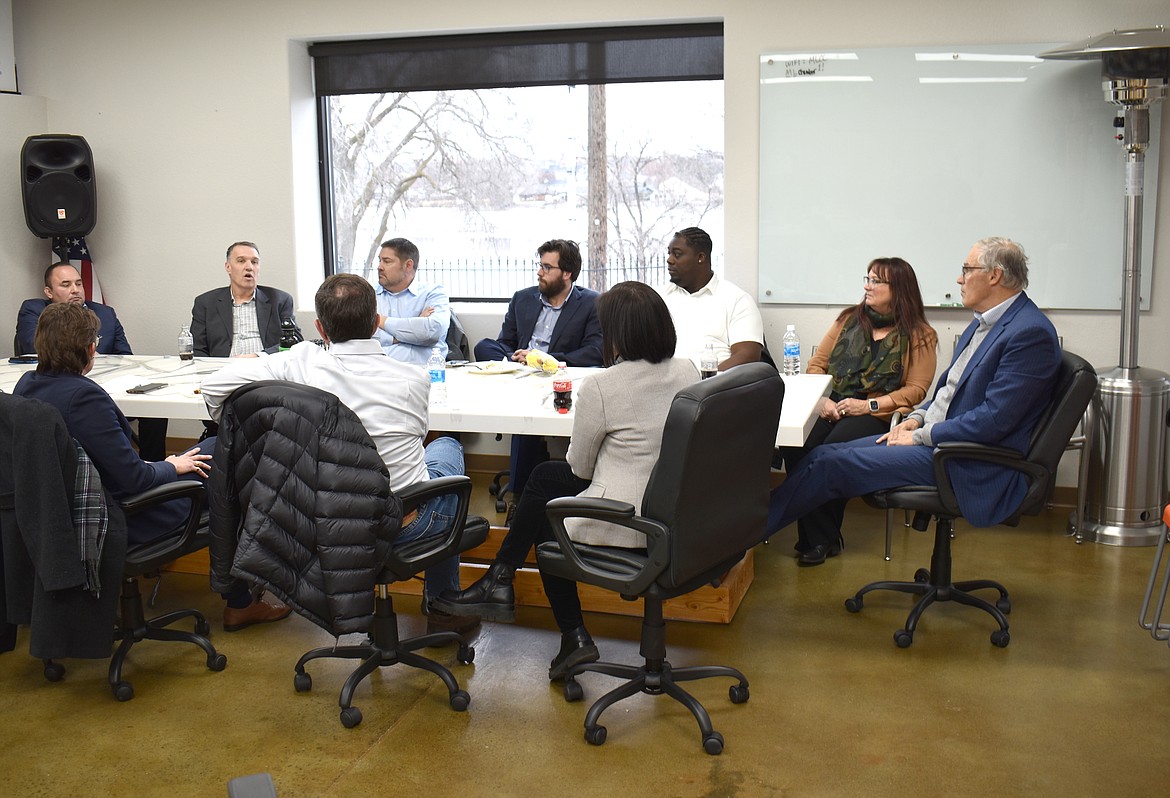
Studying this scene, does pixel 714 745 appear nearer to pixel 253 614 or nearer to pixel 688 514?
pixel 688 514

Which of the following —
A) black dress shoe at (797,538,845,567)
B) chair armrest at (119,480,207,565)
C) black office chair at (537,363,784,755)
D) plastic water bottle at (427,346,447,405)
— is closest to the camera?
black office chair at (537,363,784,755)

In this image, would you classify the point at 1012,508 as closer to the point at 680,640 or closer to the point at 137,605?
the point at 680,640

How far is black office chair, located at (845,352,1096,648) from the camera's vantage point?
337cm

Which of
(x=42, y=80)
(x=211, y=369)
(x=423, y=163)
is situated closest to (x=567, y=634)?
(x=211, y=369)

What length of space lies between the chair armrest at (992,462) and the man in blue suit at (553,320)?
187 centimetres

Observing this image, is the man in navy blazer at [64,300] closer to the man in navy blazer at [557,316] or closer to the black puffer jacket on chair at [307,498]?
the man in navy blazer at [557,316]

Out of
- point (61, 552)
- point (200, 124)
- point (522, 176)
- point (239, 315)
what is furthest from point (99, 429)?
point (200, 124)

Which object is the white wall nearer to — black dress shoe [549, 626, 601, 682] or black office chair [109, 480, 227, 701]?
black dress shoe [549, 626, 601, 682]

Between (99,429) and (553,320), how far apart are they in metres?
2.52

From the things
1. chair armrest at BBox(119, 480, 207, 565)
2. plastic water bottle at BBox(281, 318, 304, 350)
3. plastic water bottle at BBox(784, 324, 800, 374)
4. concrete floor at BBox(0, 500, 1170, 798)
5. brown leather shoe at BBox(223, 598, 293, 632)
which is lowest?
concrete floor at BBox(0, 500, 1170, 798)

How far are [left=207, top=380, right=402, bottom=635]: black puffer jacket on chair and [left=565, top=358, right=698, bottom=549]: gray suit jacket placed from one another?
1.71 feet

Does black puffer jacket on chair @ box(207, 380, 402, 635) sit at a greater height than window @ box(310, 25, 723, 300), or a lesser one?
lesser

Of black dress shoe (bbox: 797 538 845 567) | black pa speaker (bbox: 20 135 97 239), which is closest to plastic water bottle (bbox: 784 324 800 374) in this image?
black dress shoe (bbox: 797 538 845 567)

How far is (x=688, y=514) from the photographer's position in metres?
2.66
